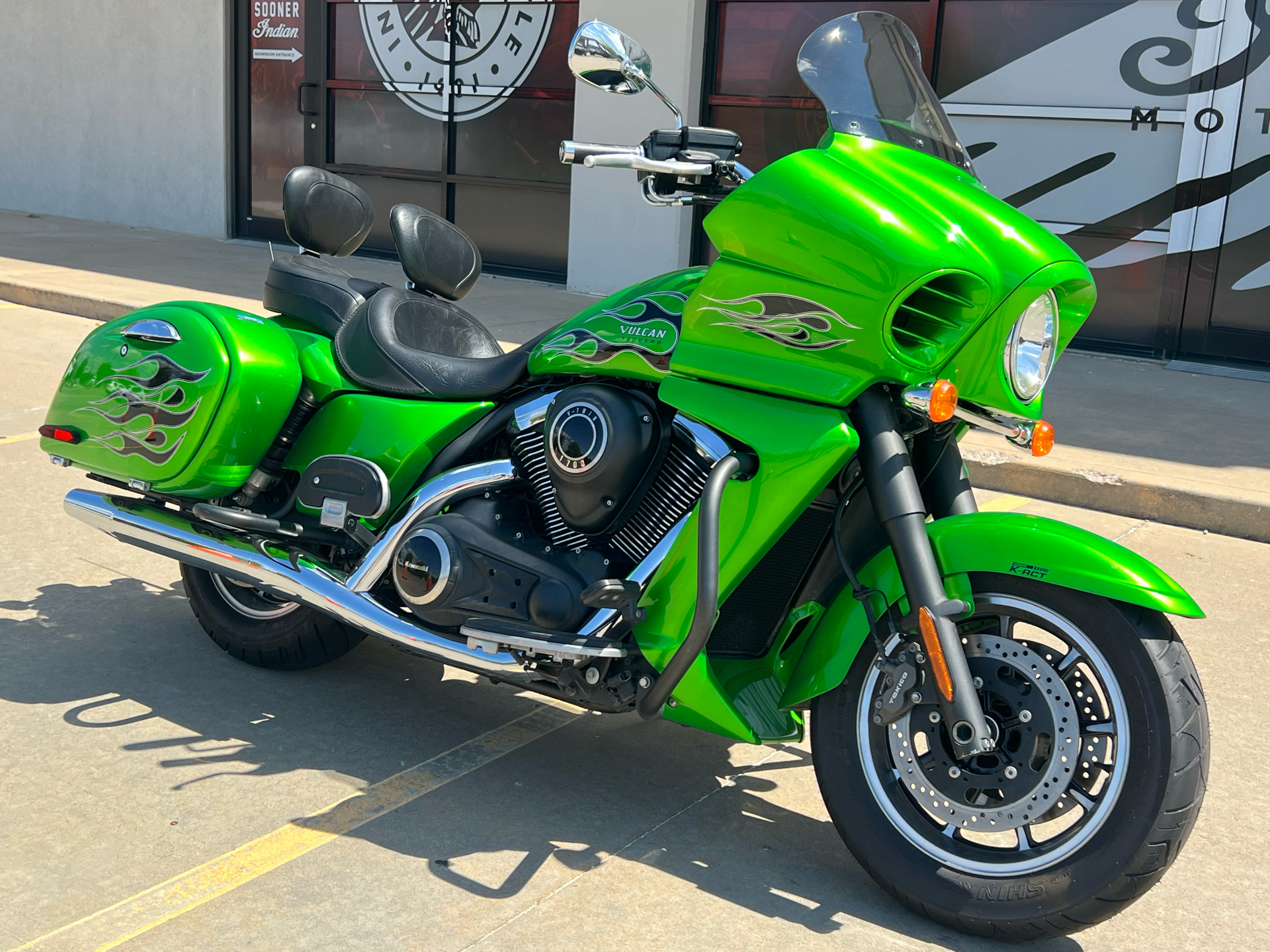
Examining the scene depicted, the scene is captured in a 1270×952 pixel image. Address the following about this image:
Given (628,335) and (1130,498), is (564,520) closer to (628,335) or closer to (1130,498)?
(628,335)

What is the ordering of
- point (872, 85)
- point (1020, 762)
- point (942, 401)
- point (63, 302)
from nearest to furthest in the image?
1. point (942, 401)
2. point (1020, 762)
3. point (872, 85)
4. point (63, 302)

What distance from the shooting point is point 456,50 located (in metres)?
12.2

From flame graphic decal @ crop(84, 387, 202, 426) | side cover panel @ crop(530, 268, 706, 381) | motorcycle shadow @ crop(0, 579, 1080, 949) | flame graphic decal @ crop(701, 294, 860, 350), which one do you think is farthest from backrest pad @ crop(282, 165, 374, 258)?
flame graphic decal @ crop(701, 294, 860, 350)

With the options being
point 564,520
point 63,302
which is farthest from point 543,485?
point 63,302

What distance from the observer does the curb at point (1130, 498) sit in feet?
19.0

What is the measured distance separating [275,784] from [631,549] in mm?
1048

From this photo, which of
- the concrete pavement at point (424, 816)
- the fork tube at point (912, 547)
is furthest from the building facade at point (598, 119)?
the fork tube at point (912, 547)

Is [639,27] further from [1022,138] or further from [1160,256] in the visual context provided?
[1160,256]

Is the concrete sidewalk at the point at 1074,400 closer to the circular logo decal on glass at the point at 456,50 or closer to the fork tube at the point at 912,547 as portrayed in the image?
the circular logo decal on glass at the point at 456,50

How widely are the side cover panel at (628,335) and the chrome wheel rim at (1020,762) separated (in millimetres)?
838

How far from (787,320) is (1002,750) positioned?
0.98 metres

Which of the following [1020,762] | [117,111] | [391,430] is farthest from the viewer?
[117,111]

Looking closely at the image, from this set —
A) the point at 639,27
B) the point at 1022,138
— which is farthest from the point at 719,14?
the point at 1022,138

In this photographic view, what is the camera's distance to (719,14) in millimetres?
10508
